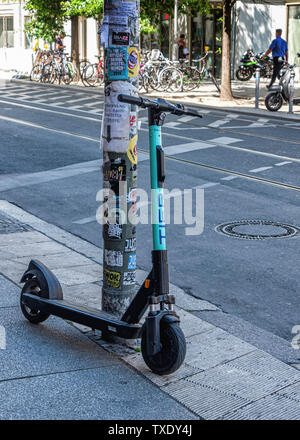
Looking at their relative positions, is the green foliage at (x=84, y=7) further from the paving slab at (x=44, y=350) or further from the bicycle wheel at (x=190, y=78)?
the paving slab at (x=44, y=350)

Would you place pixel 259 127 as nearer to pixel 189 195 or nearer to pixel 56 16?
pixel 189 195

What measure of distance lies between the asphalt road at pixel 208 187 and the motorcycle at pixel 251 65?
37.4 ft

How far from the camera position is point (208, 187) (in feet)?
34.1

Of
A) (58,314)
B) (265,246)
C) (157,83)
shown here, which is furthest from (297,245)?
(157,83)

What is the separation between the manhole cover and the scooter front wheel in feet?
12.1

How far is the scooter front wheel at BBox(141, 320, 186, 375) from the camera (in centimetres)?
423

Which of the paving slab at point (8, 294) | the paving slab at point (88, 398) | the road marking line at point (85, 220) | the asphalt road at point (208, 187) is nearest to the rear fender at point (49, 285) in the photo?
the paving slab at point (8, 294)

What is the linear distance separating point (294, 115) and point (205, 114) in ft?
7.45

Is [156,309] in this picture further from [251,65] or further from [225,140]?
[251,65]

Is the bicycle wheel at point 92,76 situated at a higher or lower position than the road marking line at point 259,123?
higher

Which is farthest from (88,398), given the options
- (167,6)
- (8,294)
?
(167,6)

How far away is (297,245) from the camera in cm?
754

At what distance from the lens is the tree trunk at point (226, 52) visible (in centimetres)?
2244

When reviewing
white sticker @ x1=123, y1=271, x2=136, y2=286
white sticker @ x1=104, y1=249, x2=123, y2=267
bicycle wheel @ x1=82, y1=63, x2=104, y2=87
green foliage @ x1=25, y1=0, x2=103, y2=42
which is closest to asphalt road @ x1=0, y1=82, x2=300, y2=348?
white sticker @ x1=123, y1=271, x2=136, y2=286
